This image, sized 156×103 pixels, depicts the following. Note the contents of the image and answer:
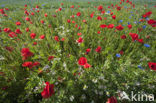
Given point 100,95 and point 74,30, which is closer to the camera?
point 100,95

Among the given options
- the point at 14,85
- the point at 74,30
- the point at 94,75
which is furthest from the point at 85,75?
the point at 74,30

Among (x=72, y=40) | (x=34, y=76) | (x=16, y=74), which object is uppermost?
(x=72, y=40)

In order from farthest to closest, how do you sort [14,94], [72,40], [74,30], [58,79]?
[74,30], [72,40], [14,94], [58,79]

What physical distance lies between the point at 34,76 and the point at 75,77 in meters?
0.44

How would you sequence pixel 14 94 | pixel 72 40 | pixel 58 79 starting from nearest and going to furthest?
pixel 58 79, pixel 14 94, pixel 72 40

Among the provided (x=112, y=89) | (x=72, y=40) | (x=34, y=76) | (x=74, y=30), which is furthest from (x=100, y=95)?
(x=74, y=30)

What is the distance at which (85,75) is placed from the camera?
1066mm

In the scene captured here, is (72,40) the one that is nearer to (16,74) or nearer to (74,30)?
(74,30)

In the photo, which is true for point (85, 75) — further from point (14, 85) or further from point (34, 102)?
point (14, 85)

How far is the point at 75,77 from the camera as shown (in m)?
1.11

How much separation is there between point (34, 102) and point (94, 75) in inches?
32.2

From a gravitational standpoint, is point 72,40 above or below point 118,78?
above

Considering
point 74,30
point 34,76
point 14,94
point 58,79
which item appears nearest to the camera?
point 34,76

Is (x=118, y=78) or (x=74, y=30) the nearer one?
(x=118, y=78)
